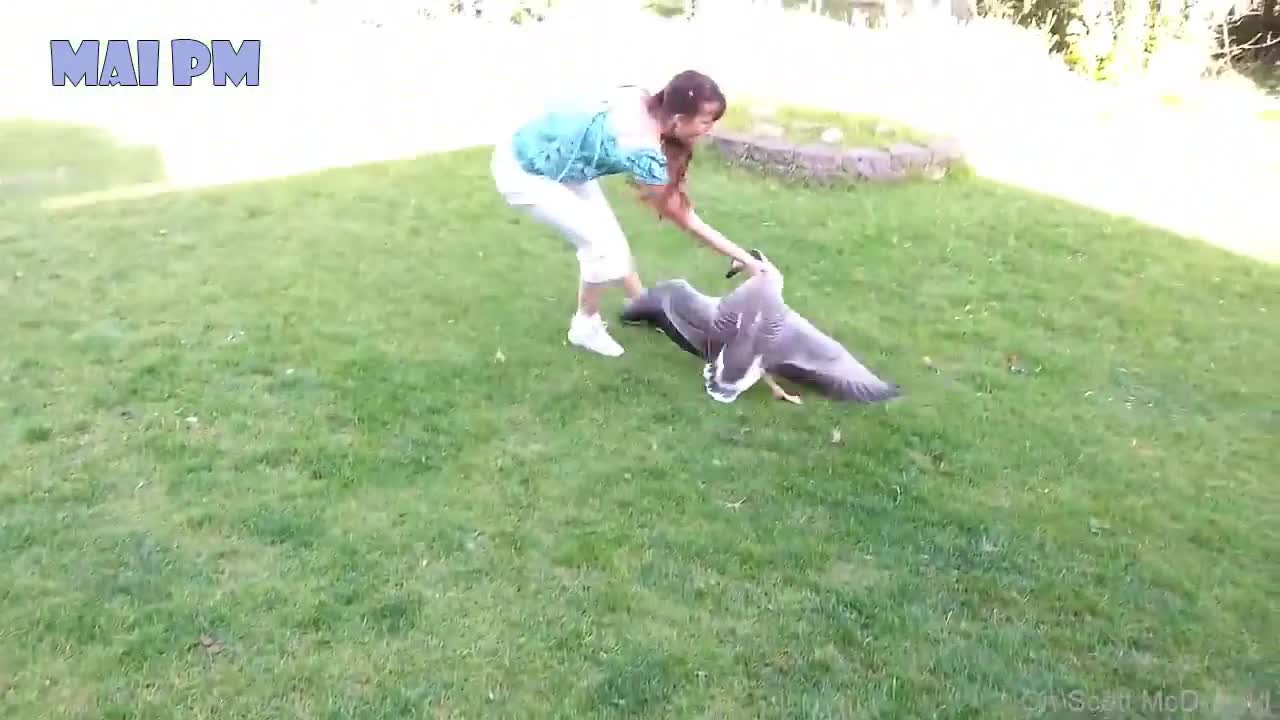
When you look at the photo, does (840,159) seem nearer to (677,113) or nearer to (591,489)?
(677,113)

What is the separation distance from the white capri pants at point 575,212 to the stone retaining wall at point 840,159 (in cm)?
314

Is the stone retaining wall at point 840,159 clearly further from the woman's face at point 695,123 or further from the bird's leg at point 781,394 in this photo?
the woman's face at point 695,123

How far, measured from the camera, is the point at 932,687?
2939mm

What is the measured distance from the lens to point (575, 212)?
14.7 ft

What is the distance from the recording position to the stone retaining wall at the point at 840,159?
7.48 meters

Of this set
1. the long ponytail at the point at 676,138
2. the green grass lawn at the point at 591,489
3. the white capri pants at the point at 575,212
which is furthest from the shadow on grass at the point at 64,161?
the long ponytail at the point at 676,138

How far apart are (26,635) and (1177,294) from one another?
17.8ft

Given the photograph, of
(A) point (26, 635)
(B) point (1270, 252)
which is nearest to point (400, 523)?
(A) point (26, 635)

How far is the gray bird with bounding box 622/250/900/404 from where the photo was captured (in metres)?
4.50

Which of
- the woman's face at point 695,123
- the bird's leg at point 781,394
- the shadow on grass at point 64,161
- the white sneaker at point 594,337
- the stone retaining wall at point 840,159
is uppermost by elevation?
the woman's face at point 695,123

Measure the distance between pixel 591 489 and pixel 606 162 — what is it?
1.32 meters

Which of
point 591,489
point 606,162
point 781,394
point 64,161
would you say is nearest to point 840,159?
point 781,394

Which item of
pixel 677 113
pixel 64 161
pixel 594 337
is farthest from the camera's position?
pixel 64 161

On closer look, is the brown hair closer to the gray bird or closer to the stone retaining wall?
the gray bird
